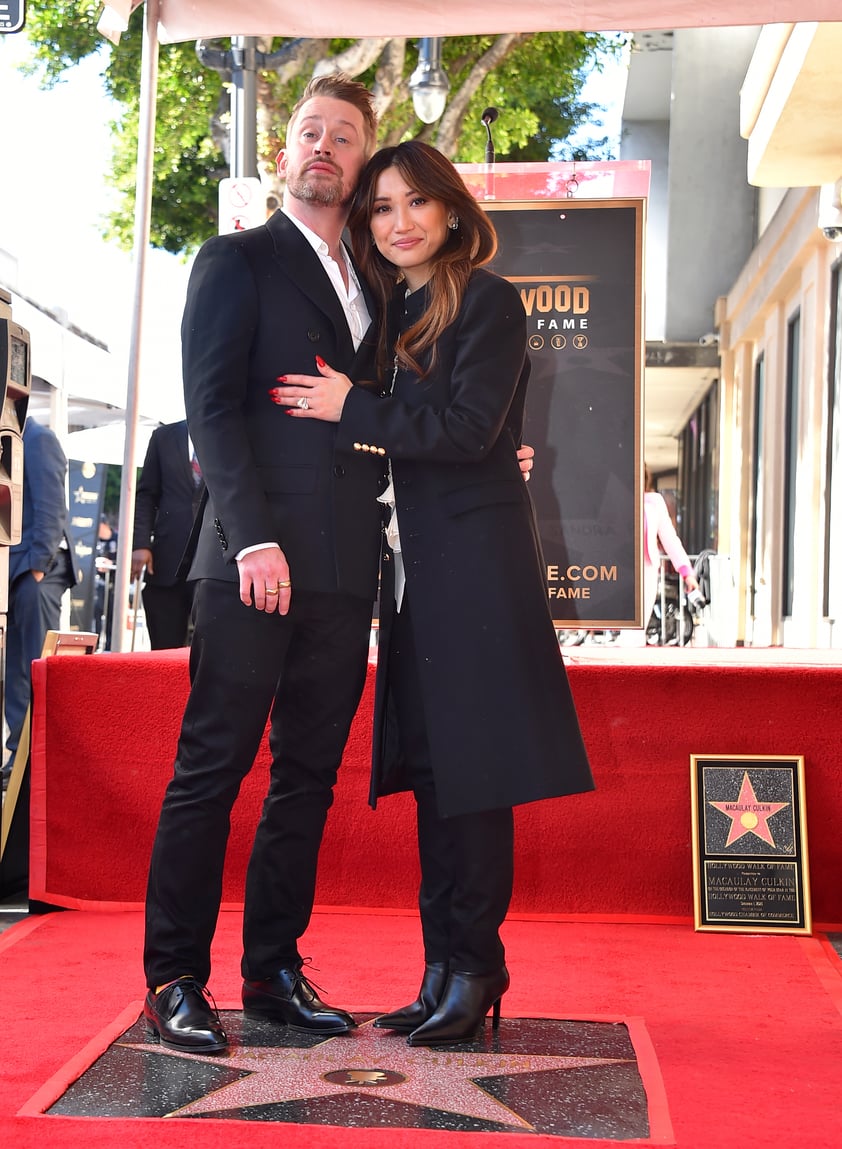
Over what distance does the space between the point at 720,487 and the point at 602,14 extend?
15.3 m

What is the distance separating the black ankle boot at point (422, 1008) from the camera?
2596 millimetres

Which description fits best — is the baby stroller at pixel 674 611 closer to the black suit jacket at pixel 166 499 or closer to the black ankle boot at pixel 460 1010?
the black suit jacket at pixel 166 499

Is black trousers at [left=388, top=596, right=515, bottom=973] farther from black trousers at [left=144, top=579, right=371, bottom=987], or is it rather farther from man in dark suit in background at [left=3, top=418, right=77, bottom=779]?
man in dark suit in background at [left=3, top=418, right=77, bottom=779]

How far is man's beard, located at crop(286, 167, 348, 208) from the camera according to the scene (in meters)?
2.65

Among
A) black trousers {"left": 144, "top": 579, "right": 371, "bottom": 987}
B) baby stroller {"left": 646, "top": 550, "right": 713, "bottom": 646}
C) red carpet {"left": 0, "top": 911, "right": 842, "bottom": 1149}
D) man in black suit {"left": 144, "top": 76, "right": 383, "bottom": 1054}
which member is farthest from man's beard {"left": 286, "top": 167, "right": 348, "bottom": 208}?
baby stroller {"left": 646, "top": 550, "right": 713, "bottom": 646}

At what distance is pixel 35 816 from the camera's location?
152 inches

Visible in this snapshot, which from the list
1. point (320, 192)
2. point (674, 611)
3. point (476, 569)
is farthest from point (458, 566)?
point (674, 611)

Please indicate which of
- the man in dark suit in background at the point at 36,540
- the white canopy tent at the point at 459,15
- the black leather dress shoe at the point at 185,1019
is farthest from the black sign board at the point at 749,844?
the man in dark suit in background at the point at 36,540

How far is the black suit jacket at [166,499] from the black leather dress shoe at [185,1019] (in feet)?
12.8

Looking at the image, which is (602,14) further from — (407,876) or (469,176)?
(407,876)

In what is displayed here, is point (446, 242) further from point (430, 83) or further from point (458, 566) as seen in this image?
point (430, 83)

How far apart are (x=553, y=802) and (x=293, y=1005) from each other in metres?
1.29

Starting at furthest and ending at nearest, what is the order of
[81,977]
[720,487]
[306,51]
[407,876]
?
[720,487]
[306,51]
[407,876]
[81,977]

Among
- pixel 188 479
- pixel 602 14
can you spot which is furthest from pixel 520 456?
pixel 188 479
